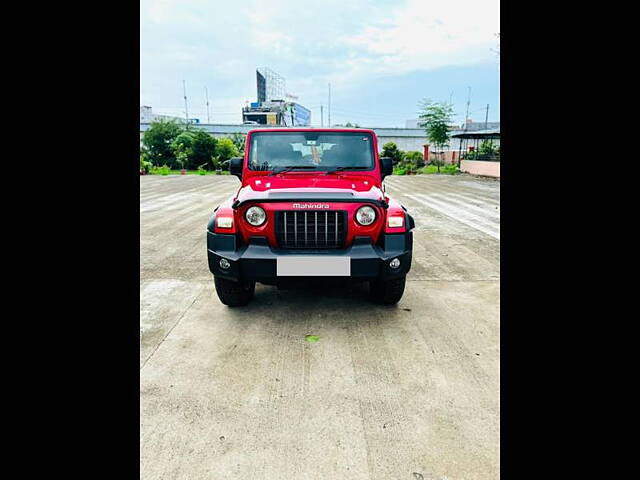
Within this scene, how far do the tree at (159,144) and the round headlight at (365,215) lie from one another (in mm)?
33076

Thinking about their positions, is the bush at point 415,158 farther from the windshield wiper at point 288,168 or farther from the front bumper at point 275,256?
the front bumper at point 275,256

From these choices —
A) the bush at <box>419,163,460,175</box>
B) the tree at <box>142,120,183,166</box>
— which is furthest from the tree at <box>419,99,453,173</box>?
the tree at <box>142,120,183,166</box>

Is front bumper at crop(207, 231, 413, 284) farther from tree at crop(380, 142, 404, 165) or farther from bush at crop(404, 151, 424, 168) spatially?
bush at crop(404, 151, 424, 168)

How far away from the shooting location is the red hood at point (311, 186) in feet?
12.1

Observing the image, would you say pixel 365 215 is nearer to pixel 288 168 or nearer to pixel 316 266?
pixel 316 266

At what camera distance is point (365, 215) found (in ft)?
11.8

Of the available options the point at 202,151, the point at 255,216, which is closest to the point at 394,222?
the point at 255,216

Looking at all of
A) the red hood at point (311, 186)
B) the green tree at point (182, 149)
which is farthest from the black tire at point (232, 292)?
the green tree at point (182, 149)

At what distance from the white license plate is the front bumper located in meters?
0.06

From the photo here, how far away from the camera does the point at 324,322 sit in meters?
3.75

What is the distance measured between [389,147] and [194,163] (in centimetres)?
1513
